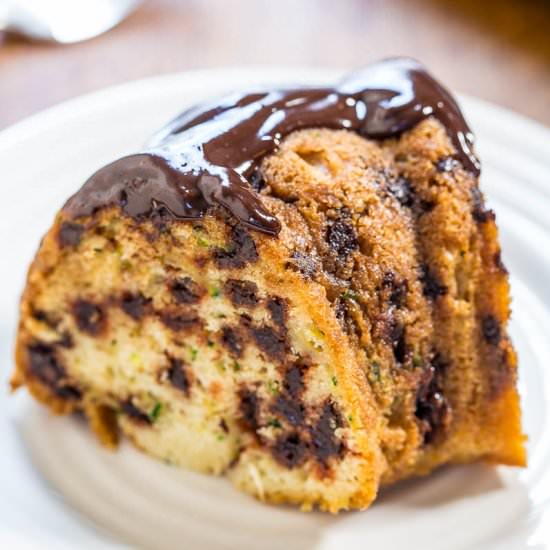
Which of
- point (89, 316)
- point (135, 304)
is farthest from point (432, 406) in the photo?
point (89, 316)

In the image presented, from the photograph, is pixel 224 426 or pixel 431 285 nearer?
pixel 431 285

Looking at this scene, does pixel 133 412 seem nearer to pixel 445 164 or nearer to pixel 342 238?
pixel 342 238

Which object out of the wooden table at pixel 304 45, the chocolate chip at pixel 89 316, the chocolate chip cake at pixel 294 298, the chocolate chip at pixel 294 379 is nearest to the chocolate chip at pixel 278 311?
the chocolate chip cake at pixel 294 298

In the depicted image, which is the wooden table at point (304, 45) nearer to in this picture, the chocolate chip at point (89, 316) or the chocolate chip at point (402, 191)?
the chocolate chip at point (89, 316)

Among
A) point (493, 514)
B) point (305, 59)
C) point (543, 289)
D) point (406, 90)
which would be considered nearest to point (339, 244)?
point (406, 90)

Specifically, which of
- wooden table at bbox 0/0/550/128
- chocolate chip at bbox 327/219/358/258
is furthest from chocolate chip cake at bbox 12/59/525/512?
wooden table at bbox 0/0/550/128

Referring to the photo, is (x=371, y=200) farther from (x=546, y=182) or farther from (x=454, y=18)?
(x=454, y=18)

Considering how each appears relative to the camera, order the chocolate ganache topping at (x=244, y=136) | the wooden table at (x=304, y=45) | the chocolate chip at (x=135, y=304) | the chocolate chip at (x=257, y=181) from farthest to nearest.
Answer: the wooden table at (x=304, y=45) < the chocolate chip at (x=135, y=304) < the chocolate chip at (x=257, y=181) < the chocolate ganache topping at (x=244, y=136)
